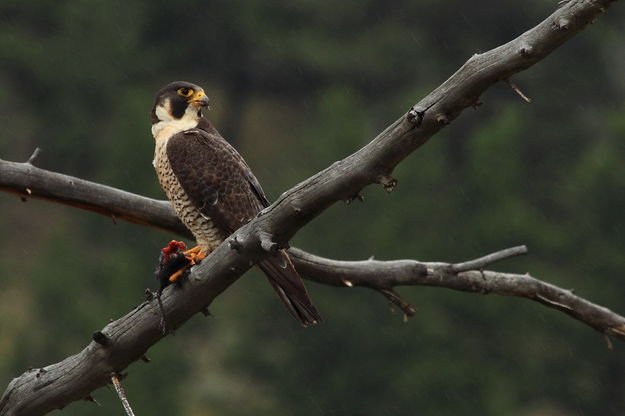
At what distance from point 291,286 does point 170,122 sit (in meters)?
1.57

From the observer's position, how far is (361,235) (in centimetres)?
2723

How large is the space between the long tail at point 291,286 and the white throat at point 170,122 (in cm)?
133

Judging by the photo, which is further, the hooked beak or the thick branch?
the hooked beak

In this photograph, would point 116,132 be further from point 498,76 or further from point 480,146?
point 498,76

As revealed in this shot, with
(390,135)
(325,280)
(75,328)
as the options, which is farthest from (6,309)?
(390,135)

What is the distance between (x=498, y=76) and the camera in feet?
14.4

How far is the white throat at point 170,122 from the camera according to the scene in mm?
6605

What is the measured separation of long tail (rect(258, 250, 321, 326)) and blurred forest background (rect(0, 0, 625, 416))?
59.7ft

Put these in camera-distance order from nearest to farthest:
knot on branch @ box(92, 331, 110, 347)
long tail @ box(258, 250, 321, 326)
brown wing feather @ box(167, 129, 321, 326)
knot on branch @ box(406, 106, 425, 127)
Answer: knot on branch @ box(406, 106, 425, 127), knot on branch @ box(92, 331, 110, 347), long tail @ box(258, 250, 321, 326), brown wing feather @ box(167, 129, 321, 326)

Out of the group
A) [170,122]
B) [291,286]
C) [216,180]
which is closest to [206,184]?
[216,180]

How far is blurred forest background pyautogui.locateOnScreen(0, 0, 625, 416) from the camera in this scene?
26578 mm

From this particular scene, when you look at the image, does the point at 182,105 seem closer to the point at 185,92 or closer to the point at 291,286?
the point at 185,92

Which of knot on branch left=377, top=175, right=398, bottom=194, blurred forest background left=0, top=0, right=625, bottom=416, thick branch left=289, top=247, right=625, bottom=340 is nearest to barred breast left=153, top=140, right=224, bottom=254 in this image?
thick branch left=289, top=247, right=625, bottom=340

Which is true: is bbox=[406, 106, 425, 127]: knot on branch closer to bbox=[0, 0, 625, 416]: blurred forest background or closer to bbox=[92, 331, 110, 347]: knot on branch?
bbox=[92, 331, 110, 347]: knot on branch
